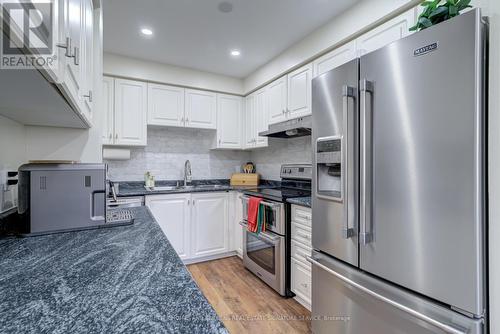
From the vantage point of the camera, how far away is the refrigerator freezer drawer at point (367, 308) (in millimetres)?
977

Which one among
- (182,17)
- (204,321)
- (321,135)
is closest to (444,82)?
(321,135)

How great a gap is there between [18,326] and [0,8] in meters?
0.54

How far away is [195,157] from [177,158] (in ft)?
0.86

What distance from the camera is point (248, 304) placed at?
213 centimetres

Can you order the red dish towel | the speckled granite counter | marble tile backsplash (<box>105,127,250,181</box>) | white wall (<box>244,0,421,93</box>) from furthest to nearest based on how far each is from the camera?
marble tile backsplash (<box>105,127,250,181</box>)
the red dish towel
white wall (<box>244,0,421,93</box>)
the speckled granite counter

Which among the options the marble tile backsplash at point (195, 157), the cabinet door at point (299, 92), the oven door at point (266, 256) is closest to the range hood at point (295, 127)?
the cabinet door at point (299, 92)

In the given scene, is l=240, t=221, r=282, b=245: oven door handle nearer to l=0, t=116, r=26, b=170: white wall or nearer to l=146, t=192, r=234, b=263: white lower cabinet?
l=146, t=192, r=234, b=263: white lower cabinet

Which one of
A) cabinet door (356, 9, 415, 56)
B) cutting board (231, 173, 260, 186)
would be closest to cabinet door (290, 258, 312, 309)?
cutting board (231, 173, 260, 186)

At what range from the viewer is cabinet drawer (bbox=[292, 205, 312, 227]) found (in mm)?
1952

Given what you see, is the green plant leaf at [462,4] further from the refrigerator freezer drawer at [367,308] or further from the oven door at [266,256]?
the oven door at [266,256]

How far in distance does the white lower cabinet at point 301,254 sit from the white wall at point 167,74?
7.04ft

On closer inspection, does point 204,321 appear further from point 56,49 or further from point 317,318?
point 317,318

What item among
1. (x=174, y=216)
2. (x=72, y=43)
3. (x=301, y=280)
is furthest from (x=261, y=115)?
(x=72, y=43)

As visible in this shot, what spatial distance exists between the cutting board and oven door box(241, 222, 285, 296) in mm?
850
